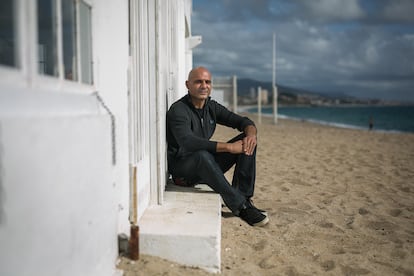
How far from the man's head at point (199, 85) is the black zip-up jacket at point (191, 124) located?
0.26 feet

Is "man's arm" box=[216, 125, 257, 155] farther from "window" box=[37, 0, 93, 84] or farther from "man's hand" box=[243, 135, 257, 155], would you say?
"window" box=[37, 0, 93, 84]

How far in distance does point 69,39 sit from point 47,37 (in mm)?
188

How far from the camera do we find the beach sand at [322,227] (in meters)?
2.81

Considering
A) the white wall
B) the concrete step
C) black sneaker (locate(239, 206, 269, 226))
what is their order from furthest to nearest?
1. black sneaker (locate(239, 206, 269, 226))
2. the concrete step
3. the white wall

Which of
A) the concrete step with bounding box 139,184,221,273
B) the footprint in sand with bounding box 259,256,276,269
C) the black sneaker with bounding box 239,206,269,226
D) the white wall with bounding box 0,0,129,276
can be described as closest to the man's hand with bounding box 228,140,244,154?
the black sneaker with bounding box 239,206,269,226

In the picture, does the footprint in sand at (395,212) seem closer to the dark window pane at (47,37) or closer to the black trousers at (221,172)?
the black trousers at (221,172)

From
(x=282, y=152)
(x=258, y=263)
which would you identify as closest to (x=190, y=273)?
(x=258, y=263)

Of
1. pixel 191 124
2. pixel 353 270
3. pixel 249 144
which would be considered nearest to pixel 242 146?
pixel 249 144

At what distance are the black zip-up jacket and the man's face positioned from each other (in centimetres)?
9

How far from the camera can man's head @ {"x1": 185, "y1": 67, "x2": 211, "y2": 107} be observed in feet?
12.3

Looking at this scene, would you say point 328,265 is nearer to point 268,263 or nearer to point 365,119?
point 268,263

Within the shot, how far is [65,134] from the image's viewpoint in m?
1.43

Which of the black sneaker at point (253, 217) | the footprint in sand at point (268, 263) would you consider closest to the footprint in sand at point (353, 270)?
the footprint in sand at point (268, 263)

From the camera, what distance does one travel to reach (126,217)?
94.6 inches
